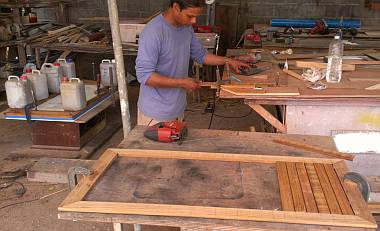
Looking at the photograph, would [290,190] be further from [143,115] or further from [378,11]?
[378,11]

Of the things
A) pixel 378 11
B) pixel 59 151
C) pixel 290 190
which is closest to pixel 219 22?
pixel 378 11

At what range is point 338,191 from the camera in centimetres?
131

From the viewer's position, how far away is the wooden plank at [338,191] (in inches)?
47.7

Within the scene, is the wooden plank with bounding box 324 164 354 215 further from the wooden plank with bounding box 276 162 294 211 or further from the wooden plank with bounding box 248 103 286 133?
the wooden plank with bounding box 248 103 286 133

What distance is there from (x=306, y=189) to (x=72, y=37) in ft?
14.6

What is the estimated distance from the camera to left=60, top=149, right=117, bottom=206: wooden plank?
1.27 meters

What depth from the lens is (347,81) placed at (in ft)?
7.87

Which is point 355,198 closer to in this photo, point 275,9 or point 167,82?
point 167,82

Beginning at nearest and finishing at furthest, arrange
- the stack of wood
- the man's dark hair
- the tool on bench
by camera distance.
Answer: the tool on bench
the man's dark hair
the stack of wood

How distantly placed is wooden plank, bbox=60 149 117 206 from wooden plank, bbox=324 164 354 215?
2.72ft

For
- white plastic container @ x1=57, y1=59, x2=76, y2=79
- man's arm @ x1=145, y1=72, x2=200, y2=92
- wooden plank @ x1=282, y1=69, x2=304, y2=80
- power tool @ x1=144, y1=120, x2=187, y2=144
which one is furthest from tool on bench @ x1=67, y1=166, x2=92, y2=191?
white plastic container @ x1=57, y1=59, x2=76, y2=79

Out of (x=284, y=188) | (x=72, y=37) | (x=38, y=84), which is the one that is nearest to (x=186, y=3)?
(x=284, y=188)

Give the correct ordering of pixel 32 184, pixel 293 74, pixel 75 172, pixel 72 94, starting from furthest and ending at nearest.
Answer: pixel 72 94, pixel 32 184, pixel 293 74, pixel 75 172

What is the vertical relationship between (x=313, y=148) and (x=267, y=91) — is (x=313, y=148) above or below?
below
